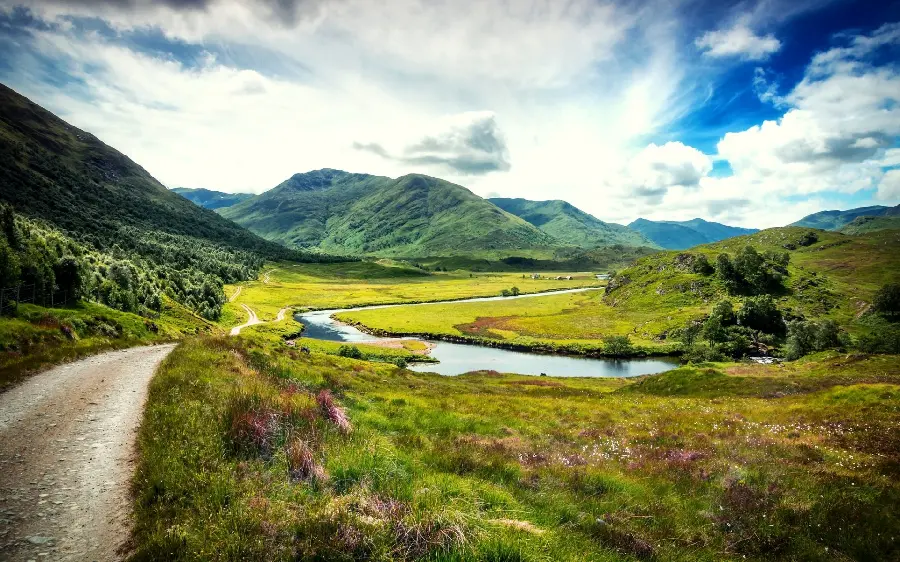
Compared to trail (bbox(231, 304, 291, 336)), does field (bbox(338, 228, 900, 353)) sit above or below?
above

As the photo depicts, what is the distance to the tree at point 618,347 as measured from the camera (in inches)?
4417

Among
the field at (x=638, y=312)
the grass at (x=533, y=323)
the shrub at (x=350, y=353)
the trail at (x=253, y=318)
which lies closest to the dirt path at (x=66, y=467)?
the shrub at (x=350, y=353)

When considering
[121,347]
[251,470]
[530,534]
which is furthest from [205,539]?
[121,347]

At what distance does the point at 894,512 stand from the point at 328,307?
188501 mm

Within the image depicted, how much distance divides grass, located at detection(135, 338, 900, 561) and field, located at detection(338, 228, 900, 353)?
343 feet

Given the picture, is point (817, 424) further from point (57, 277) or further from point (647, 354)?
point (647, 354)

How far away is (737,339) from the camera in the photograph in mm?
112125

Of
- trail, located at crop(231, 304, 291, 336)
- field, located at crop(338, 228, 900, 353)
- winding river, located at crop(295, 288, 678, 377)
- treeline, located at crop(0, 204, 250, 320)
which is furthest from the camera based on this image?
field, located at crop(338, 228, 900, 353)

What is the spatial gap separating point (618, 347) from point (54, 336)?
114 m

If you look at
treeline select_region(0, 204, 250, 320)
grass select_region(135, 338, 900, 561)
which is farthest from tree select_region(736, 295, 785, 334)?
treeline select_region(0, 204, 250, 320)

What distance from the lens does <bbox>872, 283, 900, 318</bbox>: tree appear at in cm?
11700

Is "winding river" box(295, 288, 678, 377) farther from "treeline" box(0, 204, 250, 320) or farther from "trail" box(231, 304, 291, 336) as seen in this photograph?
"treeline" box(0, 204, 250, 320)

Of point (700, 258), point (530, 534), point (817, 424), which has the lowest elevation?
point (817, 424)

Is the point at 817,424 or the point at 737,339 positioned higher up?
the point at 817,424
